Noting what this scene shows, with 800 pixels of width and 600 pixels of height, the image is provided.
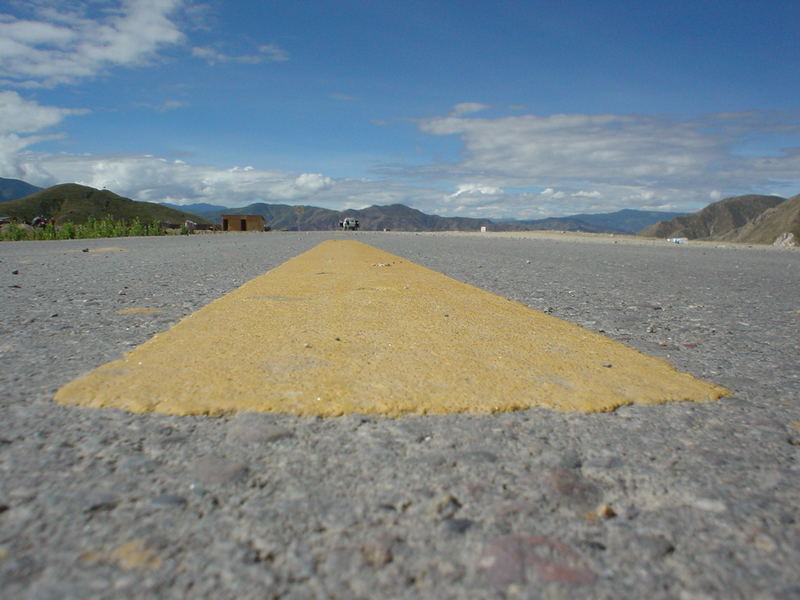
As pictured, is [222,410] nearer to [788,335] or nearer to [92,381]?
[92,381]

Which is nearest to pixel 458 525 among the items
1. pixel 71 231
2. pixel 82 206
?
pixel 71 231

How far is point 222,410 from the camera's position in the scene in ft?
6.18

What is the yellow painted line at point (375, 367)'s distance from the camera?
2.00 m

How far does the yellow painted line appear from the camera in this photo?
1995mm

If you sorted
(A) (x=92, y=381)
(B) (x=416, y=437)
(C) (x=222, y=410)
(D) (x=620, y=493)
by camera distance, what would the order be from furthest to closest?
(A) (x=92, y=381) < (C) (x=222, y=410) < (B) (x=416, y=437) < (D) (x=620, y=493)

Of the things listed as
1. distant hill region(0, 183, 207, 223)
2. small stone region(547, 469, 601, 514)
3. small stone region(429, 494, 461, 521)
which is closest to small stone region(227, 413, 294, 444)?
small stone region(429, 494, 461, 521)

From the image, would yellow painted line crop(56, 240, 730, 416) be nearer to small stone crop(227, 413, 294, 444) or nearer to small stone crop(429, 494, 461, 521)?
small stone crop(227, 413, 294, 444)

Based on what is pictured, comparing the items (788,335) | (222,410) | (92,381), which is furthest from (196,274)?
(788,335)

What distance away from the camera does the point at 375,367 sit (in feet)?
8.03

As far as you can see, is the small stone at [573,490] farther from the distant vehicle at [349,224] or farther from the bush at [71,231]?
the distant vehicle at [349,224]

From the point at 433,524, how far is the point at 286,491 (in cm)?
37

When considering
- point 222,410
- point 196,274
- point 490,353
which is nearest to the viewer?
point 222,410

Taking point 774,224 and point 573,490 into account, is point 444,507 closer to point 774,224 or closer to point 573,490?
point 573,490

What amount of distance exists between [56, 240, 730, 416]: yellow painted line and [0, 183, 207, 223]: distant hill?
171 meters
